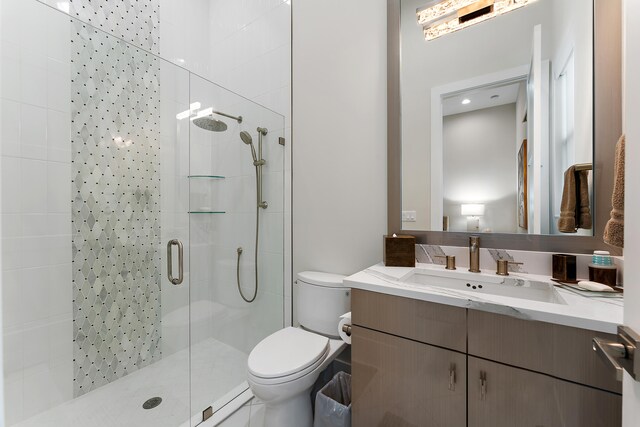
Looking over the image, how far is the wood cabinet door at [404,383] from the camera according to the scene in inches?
35.3

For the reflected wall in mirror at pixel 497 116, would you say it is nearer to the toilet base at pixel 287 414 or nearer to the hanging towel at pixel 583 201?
the hanging towel at pixel 583 201

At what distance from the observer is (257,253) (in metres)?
1.99

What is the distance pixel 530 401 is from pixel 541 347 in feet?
0.55

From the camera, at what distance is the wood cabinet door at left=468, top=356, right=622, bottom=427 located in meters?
0.70

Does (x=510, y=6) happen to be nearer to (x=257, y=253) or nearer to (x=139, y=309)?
(x=257, y=253)

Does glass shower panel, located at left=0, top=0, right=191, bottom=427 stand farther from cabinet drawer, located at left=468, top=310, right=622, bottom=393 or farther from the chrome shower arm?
cabinet drawer, located at left=468, top=310, right=622, bottom=393

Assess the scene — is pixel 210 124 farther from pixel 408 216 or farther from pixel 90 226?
pixel 408 216

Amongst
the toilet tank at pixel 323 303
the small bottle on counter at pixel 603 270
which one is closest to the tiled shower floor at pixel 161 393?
the toilet tank at pixel 323 303

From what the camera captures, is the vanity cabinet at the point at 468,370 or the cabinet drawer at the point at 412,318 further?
the cabinet drawer at the point at 412,318

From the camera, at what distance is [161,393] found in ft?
5.18

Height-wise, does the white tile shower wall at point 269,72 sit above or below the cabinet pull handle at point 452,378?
above

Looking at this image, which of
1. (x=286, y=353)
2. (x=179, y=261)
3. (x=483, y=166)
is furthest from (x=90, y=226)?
(x=483, y=166)

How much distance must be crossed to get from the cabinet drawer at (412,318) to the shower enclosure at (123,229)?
3.32 feet

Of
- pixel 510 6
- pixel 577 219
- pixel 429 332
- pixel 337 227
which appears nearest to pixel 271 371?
pixel 429 332
